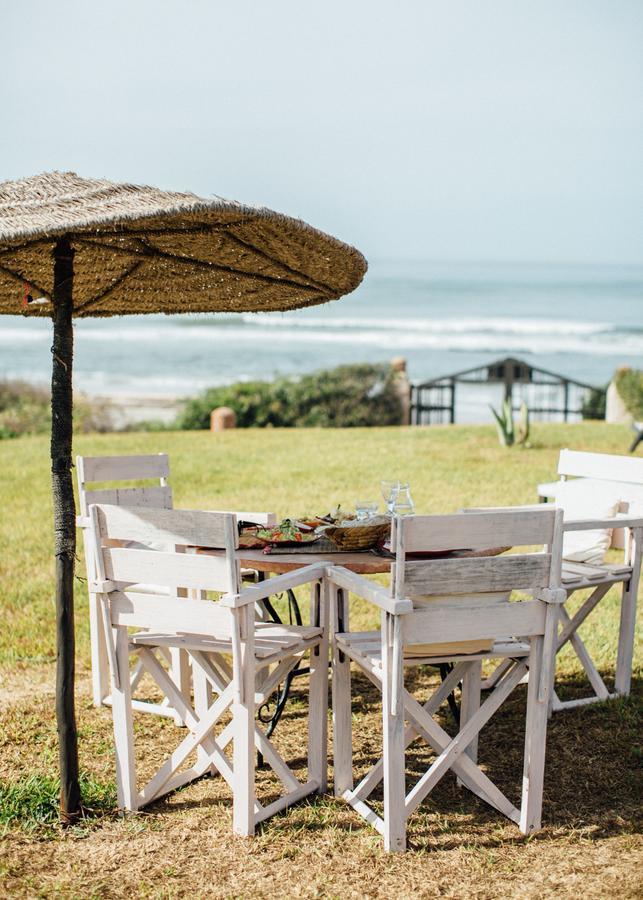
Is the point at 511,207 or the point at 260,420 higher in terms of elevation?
the point at 511,207

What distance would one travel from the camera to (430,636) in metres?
3.14

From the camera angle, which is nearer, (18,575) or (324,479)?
(18,575)

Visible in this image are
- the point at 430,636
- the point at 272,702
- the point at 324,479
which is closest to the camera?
the point at 430,636

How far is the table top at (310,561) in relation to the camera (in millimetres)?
3650

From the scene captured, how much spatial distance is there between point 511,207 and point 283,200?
1860 centimetres

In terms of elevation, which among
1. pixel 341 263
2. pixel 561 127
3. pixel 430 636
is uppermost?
pixel 561 127

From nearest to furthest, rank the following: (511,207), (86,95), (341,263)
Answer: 1. (341,263)
2. (86,95)
3. (511,207)

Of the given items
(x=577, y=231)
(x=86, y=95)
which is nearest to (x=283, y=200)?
(x=86, y=95)

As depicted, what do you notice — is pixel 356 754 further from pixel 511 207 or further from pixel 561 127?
pixel 511 207

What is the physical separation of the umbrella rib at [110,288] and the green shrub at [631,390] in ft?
50.2

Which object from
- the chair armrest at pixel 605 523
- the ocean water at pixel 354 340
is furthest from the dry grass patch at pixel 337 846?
the ocean water at pixel 354 340

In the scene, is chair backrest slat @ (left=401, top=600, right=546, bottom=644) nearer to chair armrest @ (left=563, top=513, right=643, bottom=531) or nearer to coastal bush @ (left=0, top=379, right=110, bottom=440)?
chair armrest @ (left=563, top=513, right=643, bottom=531)

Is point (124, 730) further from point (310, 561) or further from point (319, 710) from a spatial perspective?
point (310, 561)

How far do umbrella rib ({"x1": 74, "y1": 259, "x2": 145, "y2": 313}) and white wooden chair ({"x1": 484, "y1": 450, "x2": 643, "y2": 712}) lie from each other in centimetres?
238
